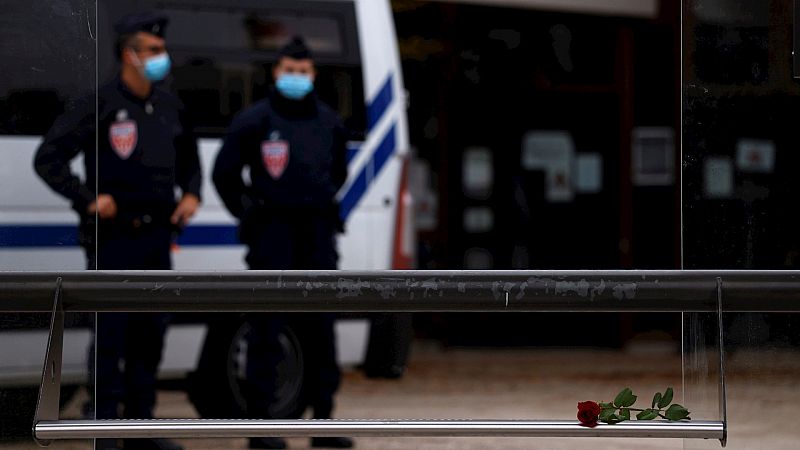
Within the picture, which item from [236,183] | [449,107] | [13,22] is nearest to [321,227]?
[236,183]

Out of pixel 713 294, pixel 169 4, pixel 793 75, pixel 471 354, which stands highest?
pixel 169 4

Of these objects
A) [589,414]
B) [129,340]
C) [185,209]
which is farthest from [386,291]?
[185,209]

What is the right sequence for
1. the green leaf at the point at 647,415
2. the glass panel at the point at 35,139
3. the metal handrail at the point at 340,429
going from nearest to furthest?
the metal handrail at the point at 340,429
the green leaf at the point at 647,415
the glass panel at the point at 35,139

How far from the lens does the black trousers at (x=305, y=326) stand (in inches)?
320

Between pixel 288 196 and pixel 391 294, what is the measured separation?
471 cm

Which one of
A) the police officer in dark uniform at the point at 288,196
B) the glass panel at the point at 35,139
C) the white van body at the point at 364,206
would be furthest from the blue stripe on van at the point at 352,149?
the glass panel at the point at 35,139

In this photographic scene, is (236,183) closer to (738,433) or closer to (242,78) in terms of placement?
(242,78)

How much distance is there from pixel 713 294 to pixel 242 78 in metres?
6.08

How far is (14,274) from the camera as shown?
3.67 m

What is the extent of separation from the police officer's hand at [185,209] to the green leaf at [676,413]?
14.4 ft

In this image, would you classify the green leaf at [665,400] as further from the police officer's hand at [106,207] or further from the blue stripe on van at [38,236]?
the police officer's hand at [106,207]

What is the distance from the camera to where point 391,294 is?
12.1 feet

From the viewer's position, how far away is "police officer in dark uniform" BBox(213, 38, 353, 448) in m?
8.16

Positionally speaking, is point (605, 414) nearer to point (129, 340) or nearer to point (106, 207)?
point (129, 340)
